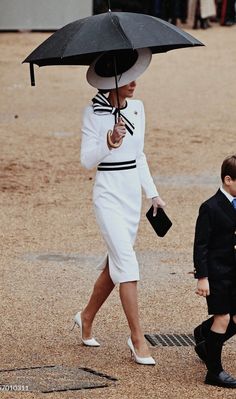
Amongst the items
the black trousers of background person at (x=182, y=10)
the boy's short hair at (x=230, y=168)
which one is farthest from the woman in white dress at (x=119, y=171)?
the black trousers of background person at (x=182, y=10)

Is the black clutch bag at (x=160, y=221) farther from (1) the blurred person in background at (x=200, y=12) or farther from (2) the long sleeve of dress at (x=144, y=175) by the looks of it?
(1) the blurred person in background at (x=200, y=12)

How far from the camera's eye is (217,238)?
19.0ft

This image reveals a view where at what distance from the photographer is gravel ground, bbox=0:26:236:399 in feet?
20.4

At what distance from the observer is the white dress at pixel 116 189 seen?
6.08 meters

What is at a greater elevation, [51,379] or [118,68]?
[118,68]

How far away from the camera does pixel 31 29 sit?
22.7 m

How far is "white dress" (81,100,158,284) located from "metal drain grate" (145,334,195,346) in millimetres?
600

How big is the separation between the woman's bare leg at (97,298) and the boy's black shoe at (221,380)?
87 centimetres

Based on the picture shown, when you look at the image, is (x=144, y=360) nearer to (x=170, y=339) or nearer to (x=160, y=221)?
(x=170, y=339)

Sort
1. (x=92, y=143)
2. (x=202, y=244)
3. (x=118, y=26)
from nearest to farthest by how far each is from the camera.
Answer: (x=202, y=244), (x=118, y=26), (x=92, y=143)

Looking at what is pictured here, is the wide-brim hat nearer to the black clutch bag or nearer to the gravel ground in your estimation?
the black clutch bag

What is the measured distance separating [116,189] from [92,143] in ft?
0.98

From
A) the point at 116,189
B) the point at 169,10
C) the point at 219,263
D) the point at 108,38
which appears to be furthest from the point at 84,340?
the point at 169,10

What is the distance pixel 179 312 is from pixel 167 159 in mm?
5938
